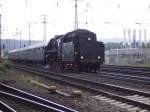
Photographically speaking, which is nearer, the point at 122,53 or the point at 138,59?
the point at 138,59

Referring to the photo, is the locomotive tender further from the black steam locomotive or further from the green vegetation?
the green vegetation

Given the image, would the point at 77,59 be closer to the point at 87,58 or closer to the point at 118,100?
the point at 87,58

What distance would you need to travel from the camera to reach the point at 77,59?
31.9 meters

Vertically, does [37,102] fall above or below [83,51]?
below

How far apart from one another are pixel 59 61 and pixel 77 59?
17.9 ft

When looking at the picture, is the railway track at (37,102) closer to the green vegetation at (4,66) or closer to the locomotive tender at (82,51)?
the locomotive tender at (82,51)

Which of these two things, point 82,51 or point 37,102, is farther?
point 82,51

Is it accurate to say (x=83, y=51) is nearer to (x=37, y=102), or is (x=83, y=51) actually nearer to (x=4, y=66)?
(x=4, y=66)

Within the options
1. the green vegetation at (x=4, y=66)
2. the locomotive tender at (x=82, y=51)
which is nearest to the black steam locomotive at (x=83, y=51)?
the locomotive tender at (x=82, y=51)

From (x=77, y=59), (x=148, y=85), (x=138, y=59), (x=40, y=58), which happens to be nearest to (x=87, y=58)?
(x=77, y=59)

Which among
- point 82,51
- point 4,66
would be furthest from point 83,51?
point 4,66

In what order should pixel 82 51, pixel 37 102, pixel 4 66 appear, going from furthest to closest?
pixel 4 66 < pixel 82 51 < pixel 37 102

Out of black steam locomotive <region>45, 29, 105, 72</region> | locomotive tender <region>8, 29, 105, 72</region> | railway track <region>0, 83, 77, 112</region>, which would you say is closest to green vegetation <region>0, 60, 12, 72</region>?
locomotive tender <region>8, 29, 105, 72</region>

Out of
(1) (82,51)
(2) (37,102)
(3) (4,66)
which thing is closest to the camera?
(2) (37,102)
